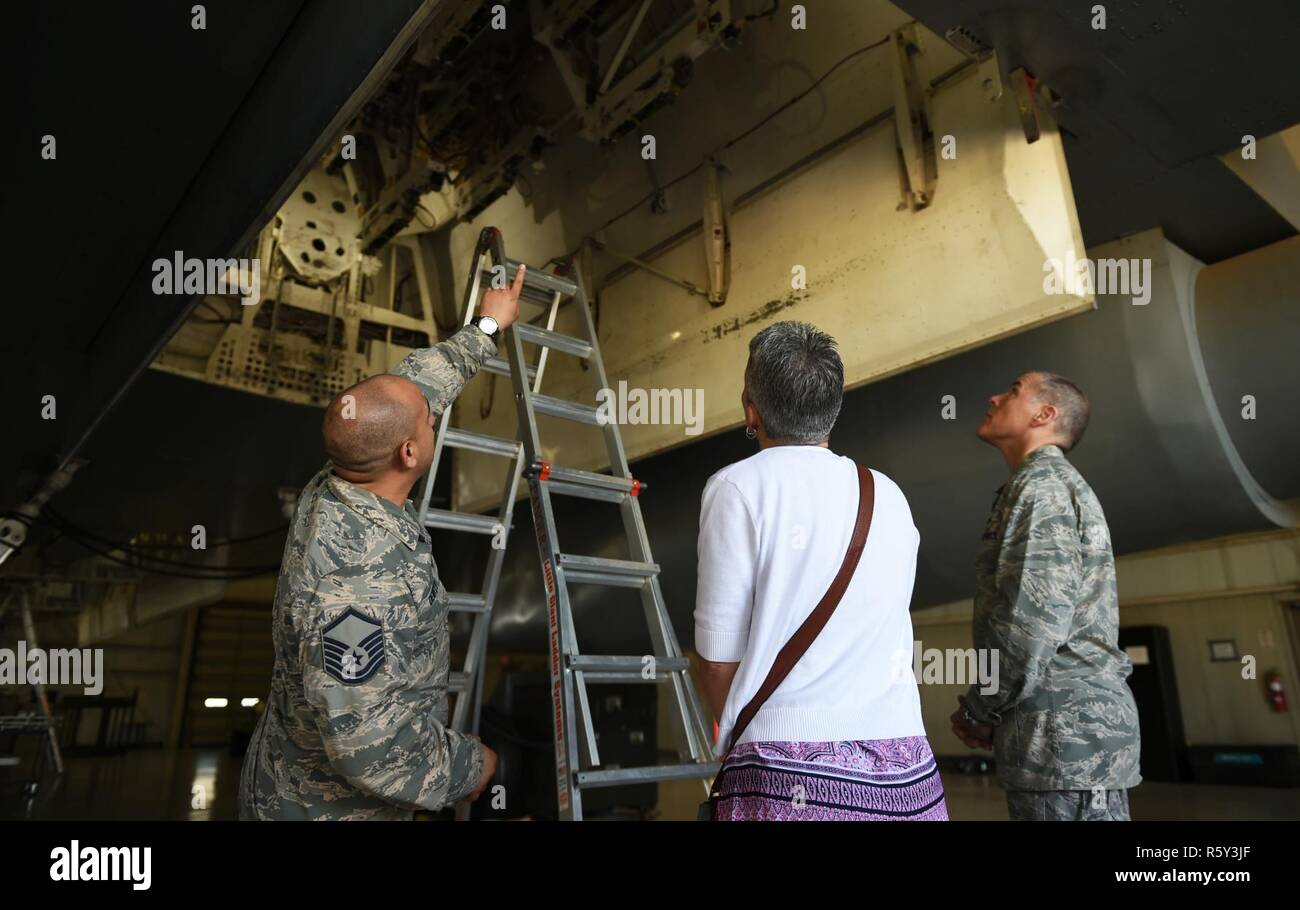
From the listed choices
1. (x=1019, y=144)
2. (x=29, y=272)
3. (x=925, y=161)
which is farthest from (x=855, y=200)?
(x=29, y=272)

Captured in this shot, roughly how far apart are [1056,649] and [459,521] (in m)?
2.09

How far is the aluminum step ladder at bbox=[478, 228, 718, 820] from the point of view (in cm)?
249

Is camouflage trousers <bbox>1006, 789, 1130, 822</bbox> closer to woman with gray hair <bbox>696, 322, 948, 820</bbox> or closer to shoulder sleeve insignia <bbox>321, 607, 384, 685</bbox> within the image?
woman with gray hair <bbox>696, 322, 948, 820</bbox>

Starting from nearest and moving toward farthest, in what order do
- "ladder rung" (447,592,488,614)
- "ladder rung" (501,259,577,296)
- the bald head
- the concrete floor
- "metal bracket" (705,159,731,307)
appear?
the bald head < "ladder rung" (447,592,488,614) < "ladder rung" (501,259,577,296) < "metal bracket" (705,159,731,307) < the concrete floor

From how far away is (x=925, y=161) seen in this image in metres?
3.41

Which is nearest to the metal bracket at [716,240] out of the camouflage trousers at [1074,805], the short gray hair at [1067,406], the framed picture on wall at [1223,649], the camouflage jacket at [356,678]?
the short gray hair at [1067,406]

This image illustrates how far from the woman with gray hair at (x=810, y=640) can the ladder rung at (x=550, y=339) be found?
7.11 feet

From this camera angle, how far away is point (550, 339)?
141 inches

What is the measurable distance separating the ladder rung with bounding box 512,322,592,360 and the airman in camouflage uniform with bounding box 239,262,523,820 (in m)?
1.54

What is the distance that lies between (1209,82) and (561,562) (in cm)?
260

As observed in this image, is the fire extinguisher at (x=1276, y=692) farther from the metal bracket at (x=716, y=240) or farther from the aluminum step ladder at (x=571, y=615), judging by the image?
the aluminum step ladder at (x=571, y=615)

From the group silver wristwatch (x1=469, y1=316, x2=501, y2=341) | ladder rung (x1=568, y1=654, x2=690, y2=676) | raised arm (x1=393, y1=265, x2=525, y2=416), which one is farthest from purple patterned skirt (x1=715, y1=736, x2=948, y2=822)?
silver wristwatch (x1=469, y1=316, x2=501, y2=341)

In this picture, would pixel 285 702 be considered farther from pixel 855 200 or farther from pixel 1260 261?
pixel 1260 261

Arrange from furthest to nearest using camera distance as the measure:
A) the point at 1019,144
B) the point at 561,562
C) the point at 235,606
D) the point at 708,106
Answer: the point at 235,606 < the point at 708,106 < the point at 1019,144 < the point at 561,562
